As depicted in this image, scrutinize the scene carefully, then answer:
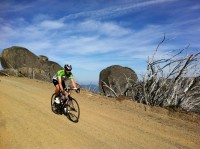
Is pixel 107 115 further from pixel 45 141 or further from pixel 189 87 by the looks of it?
pixel 189 87

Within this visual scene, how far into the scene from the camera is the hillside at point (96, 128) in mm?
8117

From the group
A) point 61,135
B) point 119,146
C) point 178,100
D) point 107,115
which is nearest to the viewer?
point 119,146

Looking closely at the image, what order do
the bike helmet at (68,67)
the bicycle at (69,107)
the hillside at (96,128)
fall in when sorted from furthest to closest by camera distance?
the bike helmet at (68,67)
the bicycle at (69,107)
the hillside at (96,128)

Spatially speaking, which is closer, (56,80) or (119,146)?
(119,146)

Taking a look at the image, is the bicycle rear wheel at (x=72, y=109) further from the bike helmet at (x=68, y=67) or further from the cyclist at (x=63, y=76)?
the bike helmet at (x=68, y=67)

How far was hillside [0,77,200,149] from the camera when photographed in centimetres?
812

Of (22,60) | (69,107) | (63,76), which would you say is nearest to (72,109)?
(69,107)

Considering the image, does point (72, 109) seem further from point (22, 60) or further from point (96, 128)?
point (22, 60)

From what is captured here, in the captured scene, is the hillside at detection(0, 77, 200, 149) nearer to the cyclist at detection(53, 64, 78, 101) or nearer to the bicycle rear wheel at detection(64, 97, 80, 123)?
the bicycle rear wheel at detection(64, 97, 80, 123)

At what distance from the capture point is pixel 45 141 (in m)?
8.09

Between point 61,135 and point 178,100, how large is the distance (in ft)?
27.0

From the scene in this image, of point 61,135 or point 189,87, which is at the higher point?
point 189,87

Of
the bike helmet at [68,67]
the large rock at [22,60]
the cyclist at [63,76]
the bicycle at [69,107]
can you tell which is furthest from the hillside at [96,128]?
the large rock at [22,60]

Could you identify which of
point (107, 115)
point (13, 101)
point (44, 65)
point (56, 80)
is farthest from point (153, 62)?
point (44, 65)
